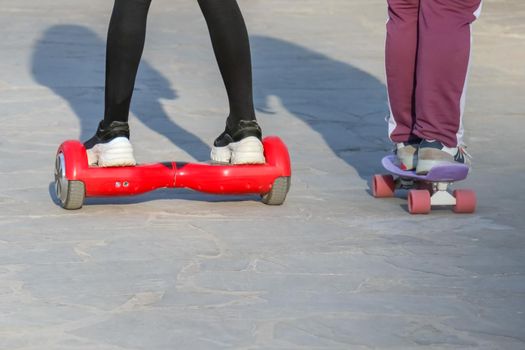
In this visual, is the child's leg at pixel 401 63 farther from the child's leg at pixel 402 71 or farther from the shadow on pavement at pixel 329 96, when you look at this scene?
the shadow on pavement at pixel 329 96

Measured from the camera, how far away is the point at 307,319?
139 inches

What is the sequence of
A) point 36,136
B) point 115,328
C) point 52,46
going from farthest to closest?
point 52,46, point 36,136, point 115,328

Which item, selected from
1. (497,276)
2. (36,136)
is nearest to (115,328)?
(497,276)

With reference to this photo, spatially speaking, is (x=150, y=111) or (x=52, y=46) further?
(x=52, y=46)

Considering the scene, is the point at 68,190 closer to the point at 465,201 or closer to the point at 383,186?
the point at 383,186

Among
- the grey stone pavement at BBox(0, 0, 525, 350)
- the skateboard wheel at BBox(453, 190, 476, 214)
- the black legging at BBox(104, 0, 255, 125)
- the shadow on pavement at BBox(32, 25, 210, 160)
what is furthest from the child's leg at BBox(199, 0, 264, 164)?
the shadow on pavement at BBox(32, 25, 210, 160)

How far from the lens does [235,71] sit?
4820mm

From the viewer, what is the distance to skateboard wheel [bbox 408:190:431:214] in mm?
4719

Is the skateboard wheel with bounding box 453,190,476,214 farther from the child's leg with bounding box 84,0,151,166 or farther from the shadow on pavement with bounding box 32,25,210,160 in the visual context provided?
the shadow on pavement with bounding box 32,25,210,160

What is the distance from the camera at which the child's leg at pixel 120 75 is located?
15.4 ft

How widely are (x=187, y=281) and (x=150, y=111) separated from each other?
10.0 feet

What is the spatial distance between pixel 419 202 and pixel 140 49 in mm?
1067

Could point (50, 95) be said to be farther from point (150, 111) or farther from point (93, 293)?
point (93, 293)

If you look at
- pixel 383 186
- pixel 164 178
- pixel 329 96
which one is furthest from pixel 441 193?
pixel 329 96
